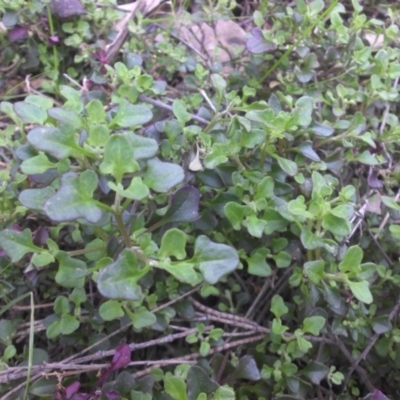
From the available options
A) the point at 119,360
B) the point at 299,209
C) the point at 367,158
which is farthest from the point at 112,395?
the point at 367,158

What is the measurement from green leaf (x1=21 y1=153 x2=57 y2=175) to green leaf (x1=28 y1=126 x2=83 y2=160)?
10 centimetres

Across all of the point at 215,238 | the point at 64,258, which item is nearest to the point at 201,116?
the point at 215,238

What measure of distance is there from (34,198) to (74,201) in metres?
0.18

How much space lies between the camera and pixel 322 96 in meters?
1.66

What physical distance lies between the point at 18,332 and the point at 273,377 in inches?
27.9

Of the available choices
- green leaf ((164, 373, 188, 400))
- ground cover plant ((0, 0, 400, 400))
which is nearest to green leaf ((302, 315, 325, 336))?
ground cover plant ((0, 0, 400, 400))

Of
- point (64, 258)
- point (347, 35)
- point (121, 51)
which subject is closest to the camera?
point (64, 258)

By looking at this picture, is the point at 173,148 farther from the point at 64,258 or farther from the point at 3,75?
the point at 3,75

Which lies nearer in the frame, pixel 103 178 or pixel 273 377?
pixel 103 178

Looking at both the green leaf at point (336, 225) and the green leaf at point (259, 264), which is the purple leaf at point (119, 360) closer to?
the green leaf at point (259, 264)

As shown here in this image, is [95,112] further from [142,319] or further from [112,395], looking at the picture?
[112,395]

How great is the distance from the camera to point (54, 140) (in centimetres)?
103

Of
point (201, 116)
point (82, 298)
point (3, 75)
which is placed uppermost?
point (201, 116)

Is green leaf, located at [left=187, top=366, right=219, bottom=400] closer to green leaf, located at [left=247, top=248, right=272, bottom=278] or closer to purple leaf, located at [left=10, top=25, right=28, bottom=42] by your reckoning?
green leaf, located at [left=247, top=248, right=272, bottom=278]
